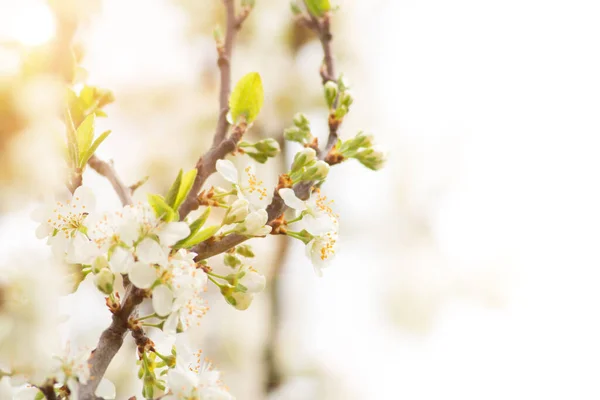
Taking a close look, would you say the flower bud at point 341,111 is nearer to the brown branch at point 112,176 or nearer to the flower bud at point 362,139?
the flower bud at point 362,139

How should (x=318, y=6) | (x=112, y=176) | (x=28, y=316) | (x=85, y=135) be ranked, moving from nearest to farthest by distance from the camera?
(x=28, y=316) → (x=85, y=135) → (x=112, y=176) → (x=318, y=6)

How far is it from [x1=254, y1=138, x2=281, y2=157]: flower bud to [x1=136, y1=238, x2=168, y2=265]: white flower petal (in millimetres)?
158

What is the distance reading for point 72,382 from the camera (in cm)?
31

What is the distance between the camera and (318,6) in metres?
0.58

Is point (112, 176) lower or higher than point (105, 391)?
higher

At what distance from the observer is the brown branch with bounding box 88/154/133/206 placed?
1.52 feet

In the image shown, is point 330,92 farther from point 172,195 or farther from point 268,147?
point 172,195

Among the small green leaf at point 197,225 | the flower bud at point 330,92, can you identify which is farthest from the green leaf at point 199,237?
the flower bud at point 330,92

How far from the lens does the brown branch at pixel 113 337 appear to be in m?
0.33

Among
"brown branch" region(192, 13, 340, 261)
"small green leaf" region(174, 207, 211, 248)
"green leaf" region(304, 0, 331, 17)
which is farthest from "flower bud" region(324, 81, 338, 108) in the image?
"small green leaf" region(174, 207, 211, 248)

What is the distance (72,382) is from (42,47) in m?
0.31

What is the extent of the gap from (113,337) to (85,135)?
141 mm

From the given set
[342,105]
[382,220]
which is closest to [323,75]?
[342,105]

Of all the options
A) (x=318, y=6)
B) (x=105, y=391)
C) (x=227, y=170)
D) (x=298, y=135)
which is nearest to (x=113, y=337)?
(x=105, y=391)
